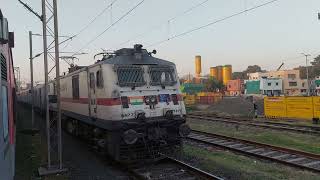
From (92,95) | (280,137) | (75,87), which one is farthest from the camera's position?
(280,137)

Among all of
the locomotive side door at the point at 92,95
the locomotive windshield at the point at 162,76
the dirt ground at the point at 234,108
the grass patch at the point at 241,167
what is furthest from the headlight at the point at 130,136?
the dirt ground at the point at 234,108

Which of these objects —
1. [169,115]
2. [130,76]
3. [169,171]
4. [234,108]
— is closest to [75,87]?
[130,76]

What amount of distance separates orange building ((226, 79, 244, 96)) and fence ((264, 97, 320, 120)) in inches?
3330

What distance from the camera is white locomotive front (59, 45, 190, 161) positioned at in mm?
11211

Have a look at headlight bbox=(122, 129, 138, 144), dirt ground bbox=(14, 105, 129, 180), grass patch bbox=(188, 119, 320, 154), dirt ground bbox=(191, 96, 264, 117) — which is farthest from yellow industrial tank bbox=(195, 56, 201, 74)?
headlight bbox=(122, 129, 138, 144)

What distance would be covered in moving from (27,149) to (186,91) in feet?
242

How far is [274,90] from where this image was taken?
8500 cm

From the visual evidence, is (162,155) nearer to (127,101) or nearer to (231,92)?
(127,101)

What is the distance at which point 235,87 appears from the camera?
118 meters

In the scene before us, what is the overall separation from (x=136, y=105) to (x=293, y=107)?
18962 mm

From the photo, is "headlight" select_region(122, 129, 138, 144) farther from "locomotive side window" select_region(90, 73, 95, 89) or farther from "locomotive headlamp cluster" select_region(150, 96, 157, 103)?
"locomotive side window" select_region(90, 73, 95, 89)

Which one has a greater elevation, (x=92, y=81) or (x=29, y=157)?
(x=92, y=81)

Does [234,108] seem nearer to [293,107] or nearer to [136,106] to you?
[293,107]

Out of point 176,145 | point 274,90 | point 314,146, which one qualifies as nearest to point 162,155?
point 176,145
